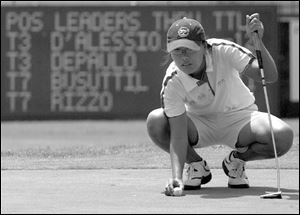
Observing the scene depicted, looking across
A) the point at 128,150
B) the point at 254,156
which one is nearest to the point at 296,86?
the point at 128,150

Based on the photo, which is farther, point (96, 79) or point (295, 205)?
point (96, 79)

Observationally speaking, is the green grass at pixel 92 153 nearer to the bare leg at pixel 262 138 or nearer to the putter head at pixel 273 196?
the bare leg at pixel 262 138

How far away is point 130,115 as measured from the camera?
17.1 meters

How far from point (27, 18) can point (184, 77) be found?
11.2 m

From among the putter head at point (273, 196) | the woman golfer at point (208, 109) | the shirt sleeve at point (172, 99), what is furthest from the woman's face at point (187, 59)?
the putter head at point (273, 196)

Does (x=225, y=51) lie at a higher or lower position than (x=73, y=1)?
lower

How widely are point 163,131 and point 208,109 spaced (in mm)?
312

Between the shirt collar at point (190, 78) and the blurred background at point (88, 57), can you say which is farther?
the blurred background at point (88, 57)

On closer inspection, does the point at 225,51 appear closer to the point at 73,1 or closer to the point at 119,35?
the point at 119,35

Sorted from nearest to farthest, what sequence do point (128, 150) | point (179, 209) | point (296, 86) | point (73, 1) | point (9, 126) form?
point (179, 209) < point (128, 150) < point (9, 126) < point (296, 86) < point (73, 1)

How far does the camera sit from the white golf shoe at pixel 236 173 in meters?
6.32

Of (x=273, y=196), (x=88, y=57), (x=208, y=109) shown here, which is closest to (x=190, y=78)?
(x=208, y=109)

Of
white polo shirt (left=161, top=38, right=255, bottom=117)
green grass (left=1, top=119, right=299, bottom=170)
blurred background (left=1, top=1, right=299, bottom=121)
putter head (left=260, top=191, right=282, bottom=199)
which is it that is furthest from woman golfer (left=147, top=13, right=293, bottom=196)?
blurred background (left=1, top=1, right=299, bottom=121)

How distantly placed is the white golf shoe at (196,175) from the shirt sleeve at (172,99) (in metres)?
0.44
